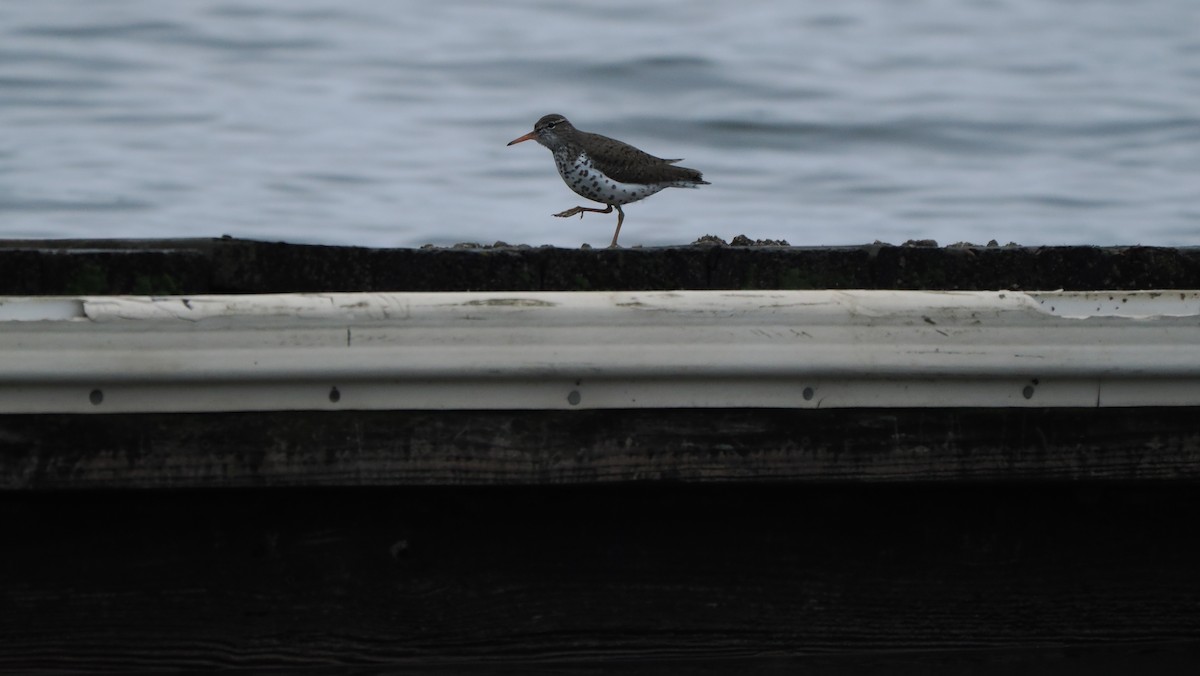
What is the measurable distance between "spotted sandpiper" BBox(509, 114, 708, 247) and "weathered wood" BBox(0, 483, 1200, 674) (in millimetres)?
6611

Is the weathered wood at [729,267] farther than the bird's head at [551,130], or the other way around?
the bird's head at [551,130]

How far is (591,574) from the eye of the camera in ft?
6.64

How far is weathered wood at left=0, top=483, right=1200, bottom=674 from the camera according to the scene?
6.38 feet

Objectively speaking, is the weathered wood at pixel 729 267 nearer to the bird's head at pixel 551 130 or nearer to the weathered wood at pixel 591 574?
the weathered wood at pixel 591 574

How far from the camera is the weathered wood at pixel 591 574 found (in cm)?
194

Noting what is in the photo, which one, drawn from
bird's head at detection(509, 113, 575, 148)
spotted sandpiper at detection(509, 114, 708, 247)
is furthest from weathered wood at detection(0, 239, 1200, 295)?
bird's head at detection(509, 113, 575, 148)

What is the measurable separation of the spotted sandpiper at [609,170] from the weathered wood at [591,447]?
6715mm

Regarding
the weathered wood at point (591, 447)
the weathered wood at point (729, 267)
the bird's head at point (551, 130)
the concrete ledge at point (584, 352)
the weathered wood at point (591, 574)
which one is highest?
the bird's head at point (551, 130)

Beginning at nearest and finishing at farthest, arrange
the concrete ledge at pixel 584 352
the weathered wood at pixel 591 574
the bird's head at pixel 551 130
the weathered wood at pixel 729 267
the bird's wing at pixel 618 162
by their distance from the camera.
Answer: the concrete ledge at pixel 584 352, the weathered wood at pixel 591 574, the weathered wood at pixel 729 267, the bird's wing at pixel 618 162, the bird's head at pixel 551 130

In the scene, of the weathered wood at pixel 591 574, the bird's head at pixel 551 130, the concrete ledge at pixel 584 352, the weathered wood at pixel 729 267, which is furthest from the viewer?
the bird's head at pixel 551 130

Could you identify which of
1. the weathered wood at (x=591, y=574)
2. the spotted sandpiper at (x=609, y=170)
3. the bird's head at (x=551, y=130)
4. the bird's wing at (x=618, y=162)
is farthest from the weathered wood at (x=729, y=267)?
the bird's head at (x=551, y=130)

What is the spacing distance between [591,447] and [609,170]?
6950 millimetres

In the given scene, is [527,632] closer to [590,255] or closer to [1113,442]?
[1113,442]

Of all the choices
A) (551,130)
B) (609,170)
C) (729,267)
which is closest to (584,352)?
(729,267)
